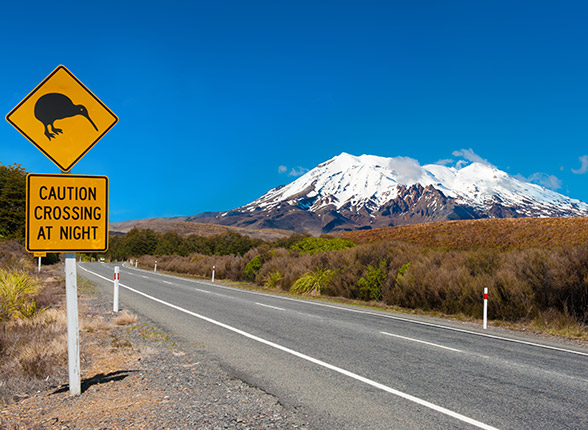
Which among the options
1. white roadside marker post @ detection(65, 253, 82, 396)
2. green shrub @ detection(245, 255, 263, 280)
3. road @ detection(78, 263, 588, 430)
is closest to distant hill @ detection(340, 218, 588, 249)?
green shrub @ detection(245, 255, 263, 280)

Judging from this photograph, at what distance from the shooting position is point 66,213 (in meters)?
4.71

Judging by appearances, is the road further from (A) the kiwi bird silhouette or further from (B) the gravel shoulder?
(A) the kiwi bird silhouette

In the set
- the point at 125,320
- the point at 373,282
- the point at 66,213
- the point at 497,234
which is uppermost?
the point at 66,213

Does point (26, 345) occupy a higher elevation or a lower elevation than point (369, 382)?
higher

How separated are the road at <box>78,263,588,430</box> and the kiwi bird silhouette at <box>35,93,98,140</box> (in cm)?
409

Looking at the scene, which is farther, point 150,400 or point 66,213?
point 150,400

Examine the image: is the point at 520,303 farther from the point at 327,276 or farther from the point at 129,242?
the point at 129,242

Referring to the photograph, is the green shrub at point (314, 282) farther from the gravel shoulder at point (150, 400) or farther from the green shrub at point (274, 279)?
the gravel shoulder at point (150, 400)

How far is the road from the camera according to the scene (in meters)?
4.48

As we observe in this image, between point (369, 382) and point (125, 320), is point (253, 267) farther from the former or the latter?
point (369, 382)

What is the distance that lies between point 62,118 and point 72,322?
2.36 m

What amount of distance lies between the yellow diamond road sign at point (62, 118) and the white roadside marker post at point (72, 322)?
3.76ft

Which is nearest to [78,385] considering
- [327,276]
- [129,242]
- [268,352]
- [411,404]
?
[268,352]

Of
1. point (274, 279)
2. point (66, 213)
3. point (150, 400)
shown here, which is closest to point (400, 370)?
point (150, 400)
